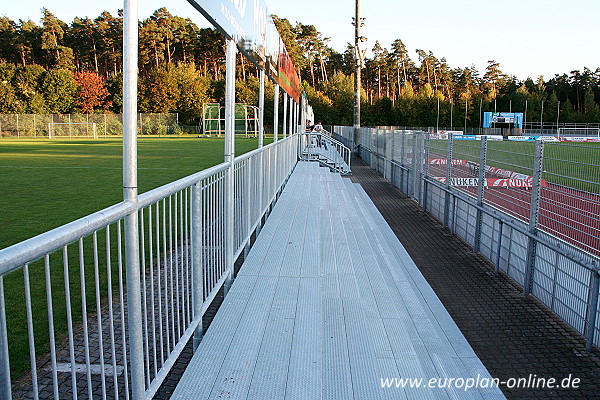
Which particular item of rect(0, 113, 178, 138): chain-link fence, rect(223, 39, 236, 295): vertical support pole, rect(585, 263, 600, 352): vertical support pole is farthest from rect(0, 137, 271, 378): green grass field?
rect(0, 113, 178, 138): chain-link fence

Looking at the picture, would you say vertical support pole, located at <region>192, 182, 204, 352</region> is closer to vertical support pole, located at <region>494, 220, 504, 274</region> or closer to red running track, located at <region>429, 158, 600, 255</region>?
red running track, located at <region>429, 158, 600, 255</region>

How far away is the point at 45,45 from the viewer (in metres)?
22.4

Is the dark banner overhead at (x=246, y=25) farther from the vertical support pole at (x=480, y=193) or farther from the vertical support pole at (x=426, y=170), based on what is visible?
the vertical support pole at (x=426, y=170)

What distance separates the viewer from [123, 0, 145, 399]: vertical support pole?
7.25 feet

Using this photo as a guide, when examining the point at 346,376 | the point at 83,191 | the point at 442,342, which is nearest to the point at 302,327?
the point at 346,376

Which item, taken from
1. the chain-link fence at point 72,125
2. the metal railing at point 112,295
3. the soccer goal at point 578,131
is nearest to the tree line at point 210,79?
the chain-link fence at point 72,125

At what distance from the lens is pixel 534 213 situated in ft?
17.6

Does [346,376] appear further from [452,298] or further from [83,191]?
[83,191]

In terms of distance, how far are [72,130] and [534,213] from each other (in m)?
50.0

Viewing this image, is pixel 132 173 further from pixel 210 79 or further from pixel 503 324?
pixel 210 79

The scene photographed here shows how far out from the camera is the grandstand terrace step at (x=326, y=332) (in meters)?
3.03

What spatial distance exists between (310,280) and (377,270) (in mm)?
904

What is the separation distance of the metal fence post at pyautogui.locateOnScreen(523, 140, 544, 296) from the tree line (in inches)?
355

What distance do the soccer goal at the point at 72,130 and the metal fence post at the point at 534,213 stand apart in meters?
46.6
